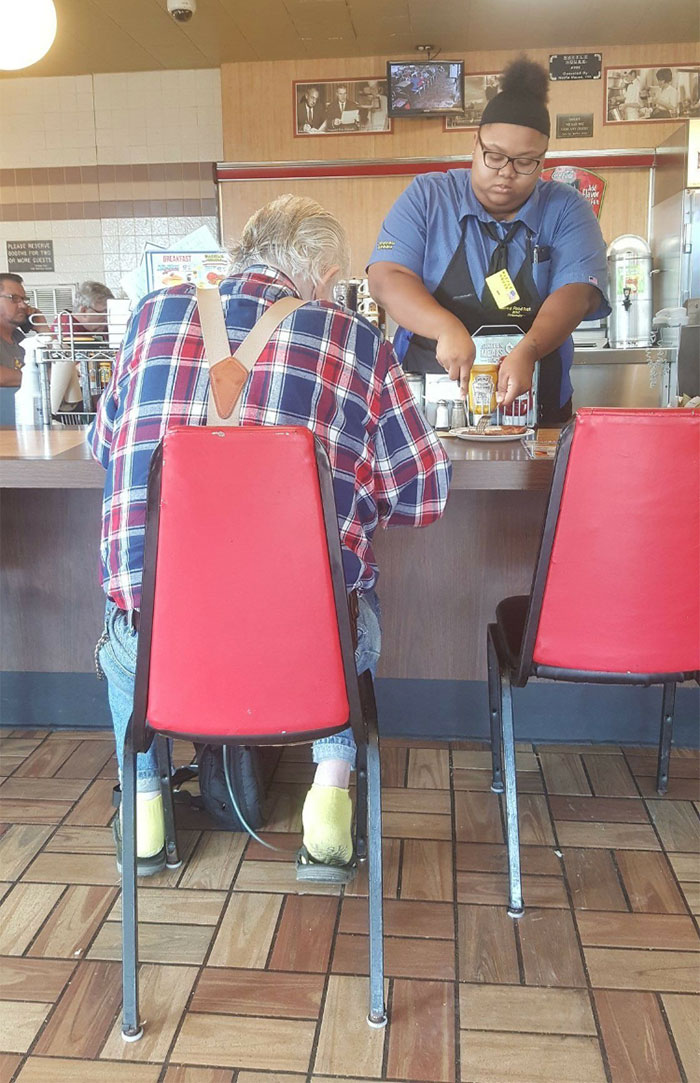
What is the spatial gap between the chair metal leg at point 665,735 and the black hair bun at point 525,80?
1.59m

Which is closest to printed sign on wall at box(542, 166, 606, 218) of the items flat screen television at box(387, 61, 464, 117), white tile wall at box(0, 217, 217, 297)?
flat screen television at box(387, 61, 464, 117)

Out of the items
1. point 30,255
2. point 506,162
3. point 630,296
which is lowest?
point 630,296

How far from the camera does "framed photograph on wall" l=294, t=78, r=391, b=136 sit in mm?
6273

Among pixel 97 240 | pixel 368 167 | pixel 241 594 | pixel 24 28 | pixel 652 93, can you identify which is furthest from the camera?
pixel 97 240

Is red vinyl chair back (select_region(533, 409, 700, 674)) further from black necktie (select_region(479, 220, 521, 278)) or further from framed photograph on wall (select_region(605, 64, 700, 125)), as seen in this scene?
framed photograph on wall (select_region(605, 64, 700, 125))

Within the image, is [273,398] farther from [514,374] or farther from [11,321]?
[11,321]

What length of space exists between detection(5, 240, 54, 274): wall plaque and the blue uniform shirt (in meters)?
5.13

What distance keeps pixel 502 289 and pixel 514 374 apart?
566 mm

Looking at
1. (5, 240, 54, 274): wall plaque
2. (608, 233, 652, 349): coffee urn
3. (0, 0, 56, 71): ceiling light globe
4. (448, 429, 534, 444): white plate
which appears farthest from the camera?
(5, 240, 54, 274): wall plaque

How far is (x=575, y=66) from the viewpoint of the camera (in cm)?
612

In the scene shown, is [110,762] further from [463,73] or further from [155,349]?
[463,73]

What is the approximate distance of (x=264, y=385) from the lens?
59.1 inches

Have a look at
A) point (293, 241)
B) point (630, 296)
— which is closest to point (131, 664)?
point (293, 241)

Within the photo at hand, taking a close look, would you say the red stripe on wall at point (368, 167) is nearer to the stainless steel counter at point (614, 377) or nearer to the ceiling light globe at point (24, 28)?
the stainless steel counter at point (614, 377)
